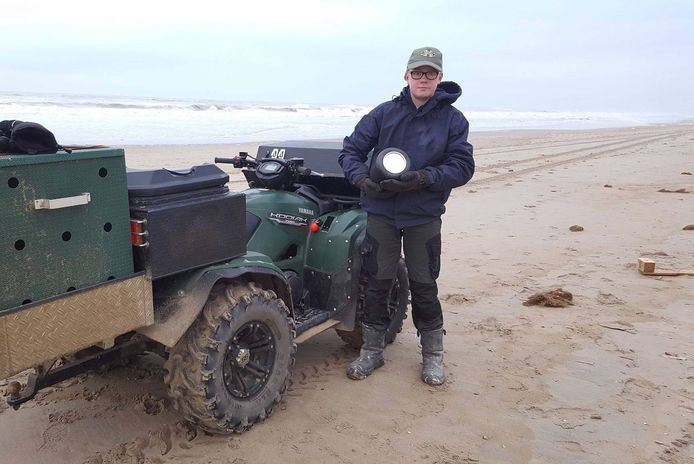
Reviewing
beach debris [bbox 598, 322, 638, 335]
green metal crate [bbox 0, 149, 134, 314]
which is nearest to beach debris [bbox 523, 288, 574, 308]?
beach debris [bbox 598, 322, 638, 335]

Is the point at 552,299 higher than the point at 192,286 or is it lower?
lower

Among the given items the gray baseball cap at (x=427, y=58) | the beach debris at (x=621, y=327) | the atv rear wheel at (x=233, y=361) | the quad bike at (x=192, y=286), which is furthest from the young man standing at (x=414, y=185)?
the beach debris at (x=621, y=327)

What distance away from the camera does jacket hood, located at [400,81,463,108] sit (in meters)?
3.29

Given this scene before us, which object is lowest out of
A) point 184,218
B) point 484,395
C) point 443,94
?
point 484,395

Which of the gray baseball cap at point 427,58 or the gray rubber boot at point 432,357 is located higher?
the gray baseball cap at point 427,58

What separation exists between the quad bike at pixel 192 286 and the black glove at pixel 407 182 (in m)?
0.54

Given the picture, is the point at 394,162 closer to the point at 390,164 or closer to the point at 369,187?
the point at 390,164

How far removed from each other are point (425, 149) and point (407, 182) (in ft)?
1.01

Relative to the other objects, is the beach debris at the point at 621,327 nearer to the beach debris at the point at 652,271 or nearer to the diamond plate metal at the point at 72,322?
the beach debris at the point at 652,271

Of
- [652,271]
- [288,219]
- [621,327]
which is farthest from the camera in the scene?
[652,271]

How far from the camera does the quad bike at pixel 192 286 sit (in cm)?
205

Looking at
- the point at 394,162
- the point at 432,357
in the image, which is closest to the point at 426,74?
the point at 394,162

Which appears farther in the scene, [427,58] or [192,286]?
[427,58]

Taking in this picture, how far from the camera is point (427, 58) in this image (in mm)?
3221
